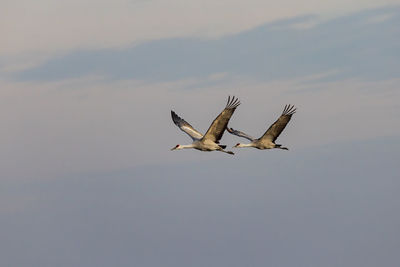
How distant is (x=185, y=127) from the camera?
124812 mm

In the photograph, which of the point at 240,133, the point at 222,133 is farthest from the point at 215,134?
the point at 240,133

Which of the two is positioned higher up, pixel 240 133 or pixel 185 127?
pixel 240 133

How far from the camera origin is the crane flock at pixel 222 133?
10888 centimetres

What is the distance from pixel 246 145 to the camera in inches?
4857

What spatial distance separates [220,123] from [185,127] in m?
15.9

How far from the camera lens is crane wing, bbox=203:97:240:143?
352 feet

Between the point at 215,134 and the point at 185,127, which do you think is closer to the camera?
the point at 215,134

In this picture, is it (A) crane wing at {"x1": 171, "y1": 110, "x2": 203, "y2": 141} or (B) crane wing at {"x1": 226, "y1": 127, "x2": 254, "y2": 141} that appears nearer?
(A) crane wing at {"x1": 171, "y1": 110, "x2": 203, "y2": 141}

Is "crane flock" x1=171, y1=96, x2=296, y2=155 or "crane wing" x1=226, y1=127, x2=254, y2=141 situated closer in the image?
"crane flock" x1=171, y1=96, x2=296, y2=155

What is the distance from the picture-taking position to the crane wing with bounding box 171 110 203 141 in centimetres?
12294

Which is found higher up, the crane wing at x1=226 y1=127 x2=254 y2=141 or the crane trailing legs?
the crane wing at x1=226 y1=127 x2=254 y2=141

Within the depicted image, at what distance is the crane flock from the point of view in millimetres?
108875

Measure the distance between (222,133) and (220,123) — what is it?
1.46m

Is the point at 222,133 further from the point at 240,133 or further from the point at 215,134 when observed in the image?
the point at 240,133
